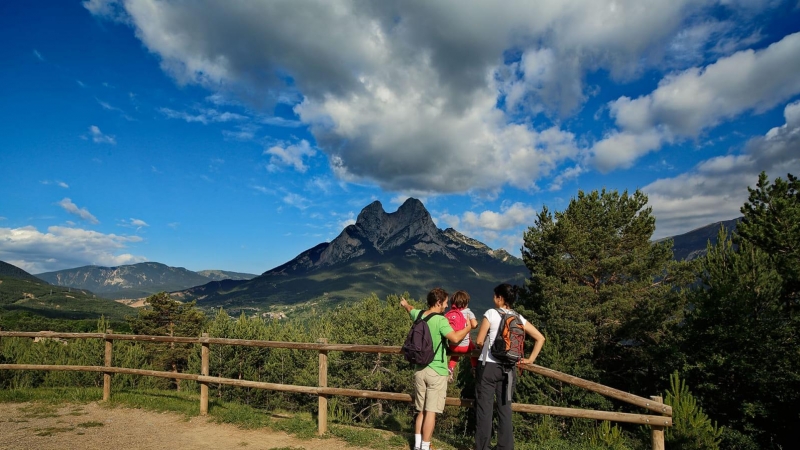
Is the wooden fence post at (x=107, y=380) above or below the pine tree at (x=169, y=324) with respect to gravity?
above

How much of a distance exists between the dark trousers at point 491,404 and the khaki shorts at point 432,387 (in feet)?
1.45

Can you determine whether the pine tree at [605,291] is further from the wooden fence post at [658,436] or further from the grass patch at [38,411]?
the grass patch at [38,411]

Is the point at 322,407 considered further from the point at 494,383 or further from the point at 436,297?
the point at 494,383

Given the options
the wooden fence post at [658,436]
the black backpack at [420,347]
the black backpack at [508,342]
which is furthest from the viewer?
the black backpack at [420,347]

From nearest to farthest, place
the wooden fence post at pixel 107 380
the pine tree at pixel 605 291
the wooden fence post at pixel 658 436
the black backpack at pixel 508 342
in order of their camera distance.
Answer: the wooden fence post at pixel 658 436 < the black backpack at pixel 508 342 < the wooden fence post at pixel 107 380 < the pine tree at pixel 605 291

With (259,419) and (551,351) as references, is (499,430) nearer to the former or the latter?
(259,419)

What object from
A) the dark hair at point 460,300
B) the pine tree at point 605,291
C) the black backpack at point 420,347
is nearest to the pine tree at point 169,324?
the pine tree at point 605,291

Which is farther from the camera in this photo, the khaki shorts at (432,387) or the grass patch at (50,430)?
the grass patch at (50,430)

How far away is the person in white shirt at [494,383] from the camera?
469 cm

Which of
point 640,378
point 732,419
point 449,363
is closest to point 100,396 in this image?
point 449,363

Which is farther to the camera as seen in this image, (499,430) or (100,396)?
(100,396)

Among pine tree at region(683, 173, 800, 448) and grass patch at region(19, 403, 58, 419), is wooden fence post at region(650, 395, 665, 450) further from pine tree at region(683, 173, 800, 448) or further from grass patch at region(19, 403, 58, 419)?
pine tree at region(683, 173, 800, 448)

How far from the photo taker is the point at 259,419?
6.99m

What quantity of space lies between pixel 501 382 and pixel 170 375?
6.48 meters
